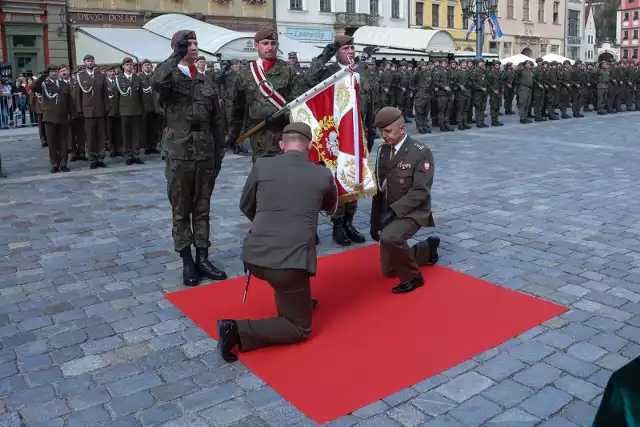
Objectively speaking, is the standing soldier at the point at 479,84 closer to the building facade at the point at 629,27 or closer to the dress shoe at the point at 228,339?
the dress shoe at the point at 228,339

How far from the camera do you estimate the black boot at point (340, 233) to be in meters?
6.97

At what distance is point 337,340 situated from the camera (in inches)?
179

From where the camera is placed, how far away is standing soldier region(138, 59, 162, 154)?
12812mm

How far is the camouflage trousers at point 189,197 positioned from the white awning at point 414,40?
88.8 ft

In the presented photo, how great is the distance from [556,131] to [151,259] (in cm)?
1398

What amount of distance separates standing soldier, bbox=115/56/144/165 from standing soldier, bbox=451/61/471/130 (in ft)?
30.1

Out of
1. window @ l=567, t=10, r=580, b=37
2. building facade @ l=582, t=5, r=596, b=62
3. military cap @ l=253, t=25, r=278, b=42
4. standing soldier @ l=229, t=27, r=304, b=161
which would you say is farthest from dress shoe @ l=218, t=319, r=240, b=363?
building facade @ l=582, t=5, r=596, b=62

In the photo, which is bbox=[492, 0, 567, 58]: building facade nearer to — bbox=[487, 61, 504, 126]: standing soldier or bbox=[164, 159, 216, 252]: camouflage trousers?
bbox=[487, 61, 504, 126]: standing soldier

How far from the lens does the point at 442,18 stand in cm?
4438

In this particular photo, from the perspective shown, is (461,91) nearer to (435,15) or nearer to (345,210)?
(345,210)

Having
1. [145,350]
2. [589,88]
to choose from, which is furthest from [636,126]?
[145,350]

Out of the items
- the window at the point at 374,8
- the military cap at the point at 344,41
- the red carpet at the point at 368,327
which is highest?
the window at the point at 374,8

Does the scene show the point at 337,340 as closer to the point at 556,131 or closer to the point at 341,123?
the point at 341,123

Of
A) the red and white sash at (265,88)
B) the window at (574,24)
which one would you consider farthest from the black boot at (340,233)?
the window at (574,24)
